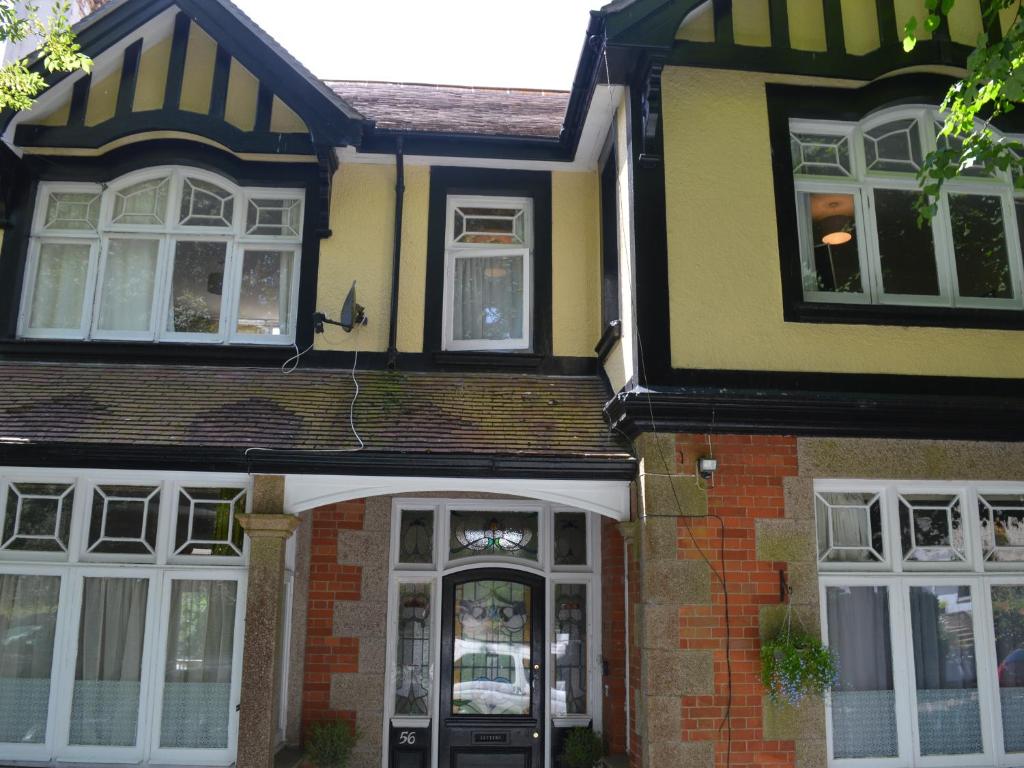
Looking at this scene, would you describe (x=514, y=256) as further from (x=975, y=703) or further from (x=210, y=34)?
(x=975, y=703)

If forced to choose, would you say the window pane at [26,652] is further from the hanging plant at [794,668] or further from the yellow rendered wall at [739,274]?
the hanging plant at [794,668]

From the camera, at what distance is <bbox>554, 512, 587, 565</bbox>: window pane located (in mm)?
8242

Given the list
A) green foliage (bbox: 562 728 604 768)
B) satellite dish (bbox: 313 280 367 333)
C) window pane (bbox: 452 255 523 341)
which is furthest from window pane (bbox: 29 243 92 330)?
green foliage (bbox: 562 728 604 768)

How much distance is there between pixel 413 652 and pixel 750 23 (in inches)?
248

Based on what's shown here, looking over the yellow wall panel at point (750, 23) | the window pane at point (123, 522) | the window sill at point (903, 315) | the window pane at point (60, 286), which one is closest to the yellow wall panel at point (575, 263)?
the yellow wall panel at point (750, 23)

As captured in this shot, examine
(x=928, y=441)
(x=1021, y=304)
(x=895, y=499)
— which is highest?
(x=1021, y=304)

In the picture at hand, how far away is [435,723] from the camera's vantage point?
779 cm

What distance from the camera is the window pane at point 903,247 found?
703cm

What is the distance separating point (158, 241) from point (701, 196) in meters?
5.03

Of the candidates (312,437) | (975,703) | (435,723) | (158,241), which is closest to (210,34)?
(158,241)

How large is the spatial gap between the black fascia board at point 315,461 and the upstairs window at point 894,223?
8.10 feet

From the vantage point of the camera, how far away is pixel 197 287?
801 cm

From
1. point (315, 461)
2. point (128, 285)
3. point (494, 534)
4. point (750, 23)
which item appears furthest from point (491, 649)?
point (750, 23)

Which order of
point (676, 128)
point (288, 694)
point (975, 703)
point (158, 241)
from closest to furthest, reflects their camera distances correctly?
1. point (975, 703)
2. point (676, 128)
3. point (288, 694)
4. point (158, 241)
